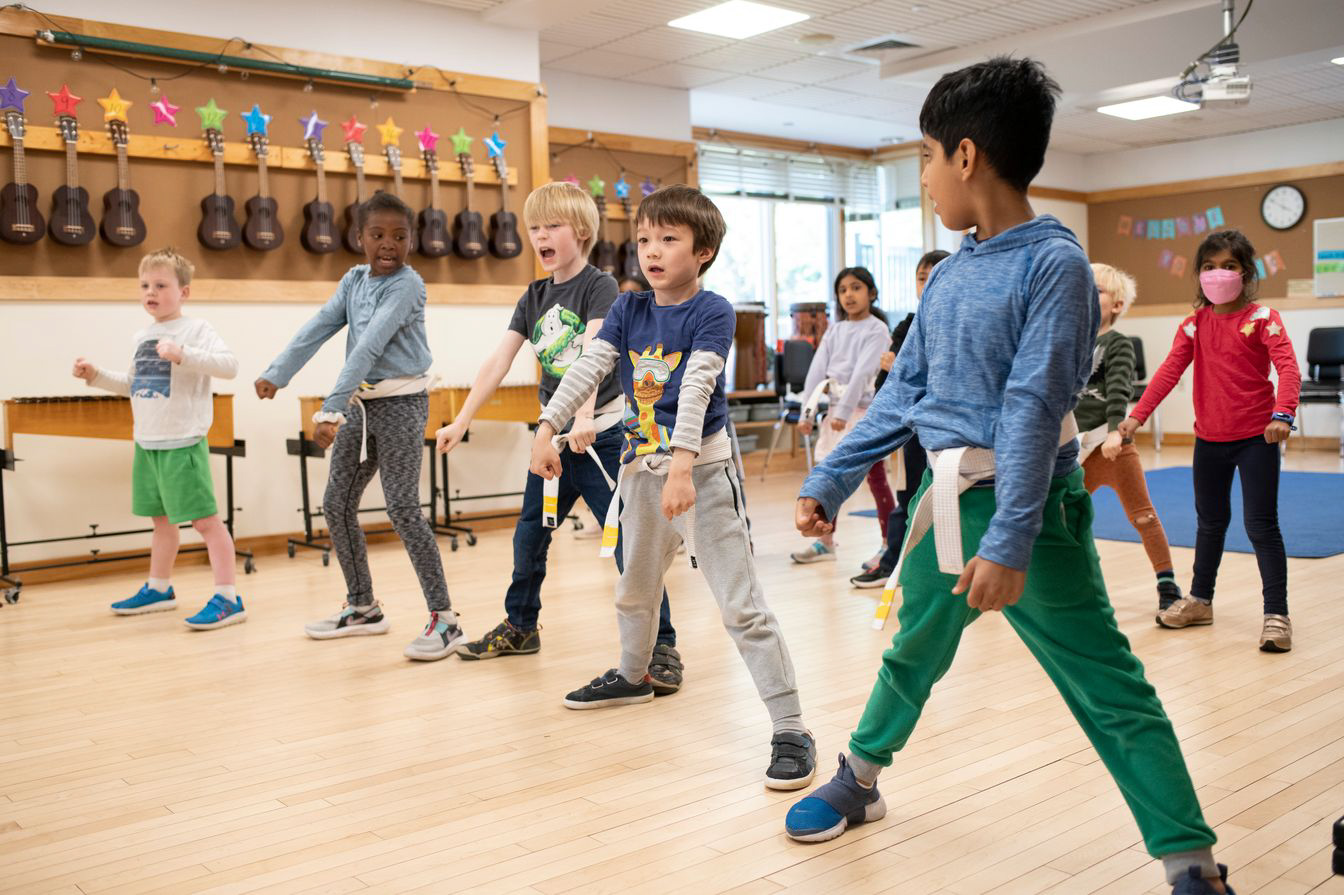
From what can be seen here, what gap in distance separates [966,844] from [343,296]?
98.2 inches

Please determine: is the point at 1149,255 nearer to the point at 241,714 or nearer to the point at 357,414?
the point at 357,414

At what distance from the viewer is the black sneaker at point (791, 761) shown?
7.36ft

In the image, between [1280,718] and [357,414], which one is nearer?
[1280,718]

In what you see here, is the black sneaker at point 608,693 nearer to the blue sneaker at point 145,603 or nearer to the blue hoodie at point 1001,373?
the blue hoodie at point 1001,373

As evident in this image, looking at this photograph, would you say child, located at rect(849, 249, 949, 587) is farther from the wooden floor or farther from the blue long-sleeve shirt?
the blue long-sleeve shirt

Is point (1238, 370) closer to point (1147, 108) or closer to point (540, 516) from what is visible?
point (540, 516)

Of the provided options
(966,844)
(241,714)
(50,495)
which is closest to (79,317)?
(50,495)

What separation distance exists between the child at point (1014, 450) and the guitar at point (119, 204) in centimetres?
466

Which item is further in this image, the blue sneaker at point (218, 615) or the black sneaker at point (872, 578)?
the black sneaker at point (872, 578)

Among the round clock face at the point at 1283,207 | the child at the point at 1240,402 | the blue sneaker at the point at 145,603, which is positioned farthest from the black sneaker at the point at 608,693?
the round clock face at the point at 1283,207

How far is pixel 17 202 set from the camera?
5.04m

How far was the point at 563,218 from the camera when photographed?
9.93ft

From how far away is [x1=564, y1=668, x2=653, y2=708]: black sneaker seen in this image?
2838 mm

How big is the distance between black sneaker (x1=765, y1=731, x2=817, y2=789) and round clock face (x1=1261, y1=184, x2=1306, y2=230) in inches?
416
